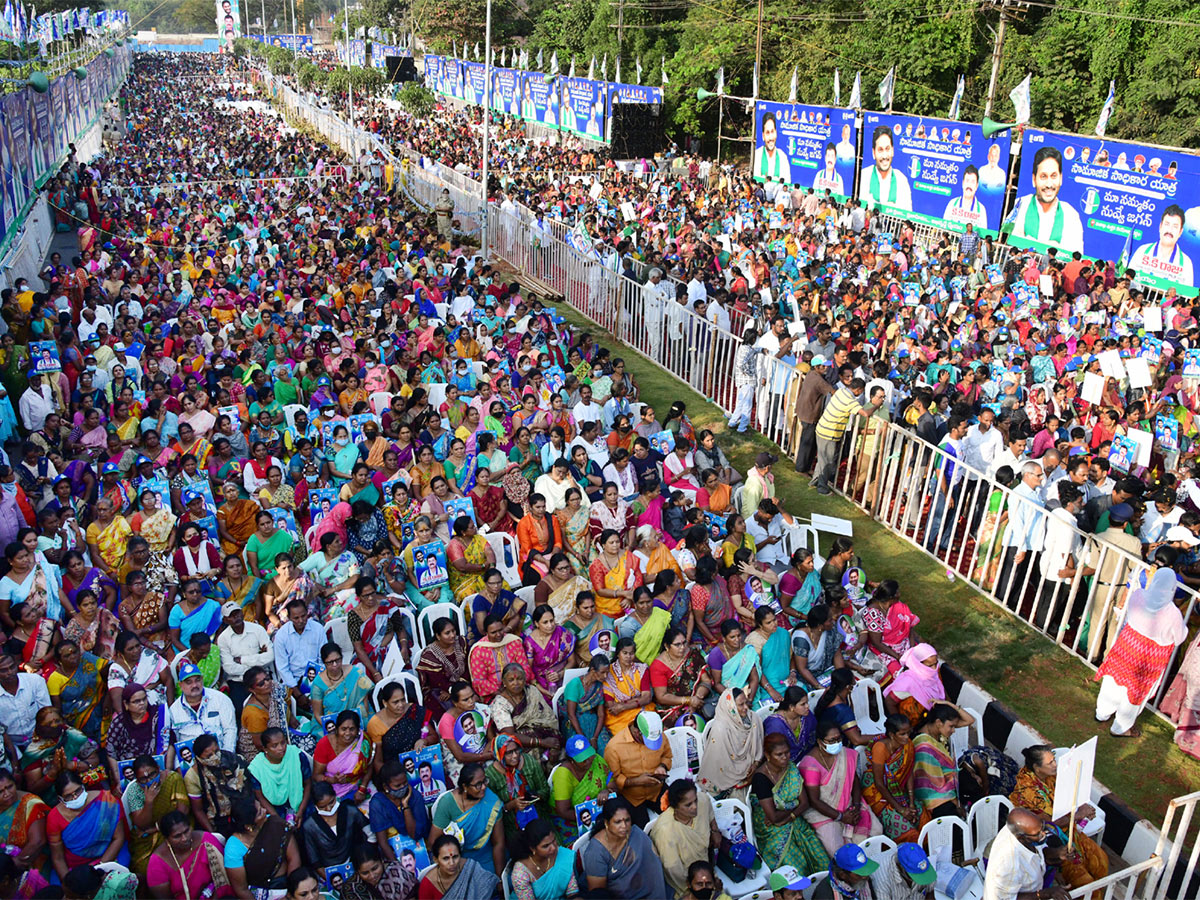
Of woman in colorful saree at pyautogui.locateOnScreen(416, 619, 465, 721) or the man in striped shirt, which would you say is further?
the man in striped shirt

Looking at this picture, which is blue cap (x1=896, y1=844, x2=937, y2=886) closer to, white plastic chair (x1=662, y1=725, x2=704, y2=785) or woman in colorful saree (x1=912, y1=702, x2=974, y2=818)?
woman in colorful saree (x1=912, y1=702, x2=974, y2=818)

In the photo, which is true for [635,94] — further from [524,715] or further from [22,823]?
[22,823]

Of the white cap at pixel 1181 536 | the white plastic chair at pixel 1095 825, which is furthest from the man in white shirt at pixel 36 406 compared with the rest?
the white cap at pixel 1181 536

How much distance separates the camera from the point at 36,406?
927 centimetres

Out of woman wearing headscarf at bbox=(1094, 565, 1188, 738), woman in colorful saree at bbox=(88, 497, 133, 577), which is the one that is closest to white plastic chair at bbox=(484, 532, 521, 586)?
woman in colorful saree at bbox=(88, 497, 133, 577)

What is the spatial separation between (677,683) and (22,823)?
373cm

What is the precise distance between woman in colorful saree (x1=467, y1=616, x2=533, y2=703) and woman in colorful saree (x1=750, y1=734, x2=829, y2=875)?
1.59 m

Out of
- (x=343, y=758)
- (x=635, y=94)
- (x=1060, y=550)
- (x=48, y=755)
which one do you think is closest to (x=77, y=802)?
(x=48, y=755)

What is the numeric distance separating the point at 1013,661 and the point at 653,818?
3.66 meters

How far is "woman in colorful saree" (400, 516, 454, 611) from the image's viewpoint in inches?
275

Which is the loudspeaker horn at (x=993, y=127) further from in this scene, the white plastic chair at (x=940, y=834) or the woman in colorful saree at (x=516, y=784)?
the woman in colorful saree at (x=516, y=784)

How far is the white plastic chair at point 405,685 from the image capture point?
5.84 m

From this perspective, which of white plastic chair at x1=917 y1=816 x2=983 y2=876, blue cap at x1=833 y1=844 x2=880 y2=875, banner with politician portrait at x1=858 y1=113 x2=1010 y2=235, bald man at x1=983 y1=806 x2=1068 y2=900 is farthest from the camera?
banner with politician portrait at x1=858 y1=113 x2=1010 y2=235

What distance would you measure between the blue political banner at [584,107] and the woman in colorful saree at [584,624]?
1013 inches
